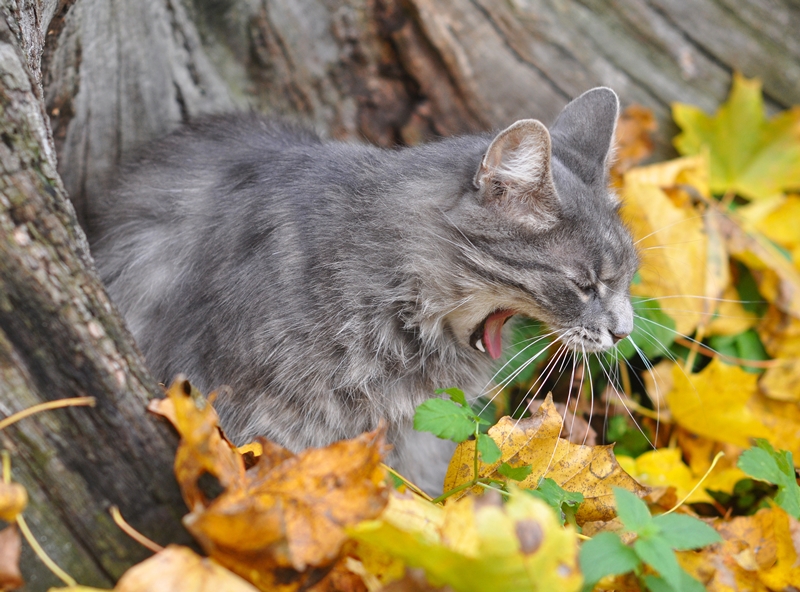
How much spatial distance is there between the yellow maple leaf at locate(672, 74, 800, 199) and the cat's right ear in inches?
60.4

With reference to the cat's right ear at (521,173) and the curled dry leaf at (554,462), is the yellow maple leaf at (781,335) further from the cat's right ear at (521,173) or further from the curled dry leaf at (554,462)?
the cat's right ear at (521,173)

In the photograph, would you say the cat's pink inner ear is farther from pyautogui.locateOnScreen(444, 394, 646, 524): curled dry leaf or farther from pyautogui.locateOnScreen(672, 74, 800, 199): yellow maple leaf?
pyautogui.locateOnScreen(672, 74, 800, 199): yellow maple leaf

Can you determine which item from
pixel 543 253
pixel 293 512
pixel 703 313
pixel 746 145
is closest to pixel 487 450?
pixel 293 512

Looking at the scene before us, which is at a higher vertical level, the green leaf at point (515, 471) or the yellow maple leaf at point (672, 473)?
the green leaf at point (515, 471)

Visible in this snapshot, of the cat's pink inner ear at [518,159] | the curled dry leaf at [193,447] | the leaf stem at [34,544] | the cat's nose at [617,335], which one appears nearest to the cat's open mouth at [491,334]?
the cat's nose at [617,335]

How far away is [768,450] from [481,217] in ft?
2.86

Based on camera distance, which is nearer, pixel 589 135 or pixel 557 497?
pixel 557 497

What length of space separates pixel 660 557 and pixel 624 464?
3.47 feet

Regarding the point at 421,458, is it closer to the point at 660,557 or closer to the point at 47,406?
the point at 660,557

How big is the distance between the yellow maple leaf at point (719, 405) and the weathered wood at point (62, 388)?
5.52ft

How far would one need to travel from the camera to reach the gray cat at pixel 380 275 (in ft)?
6.00

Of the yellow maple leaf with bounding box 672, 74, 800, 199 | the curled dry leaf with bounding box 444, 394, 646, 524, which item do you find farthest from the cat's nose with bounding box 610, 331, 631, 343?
the yellow maple leaf with bounding box 672, 74, 800, 199

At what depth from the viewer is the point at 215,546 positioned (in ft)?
3.75

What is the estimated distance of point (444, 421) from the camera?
1.50 m
